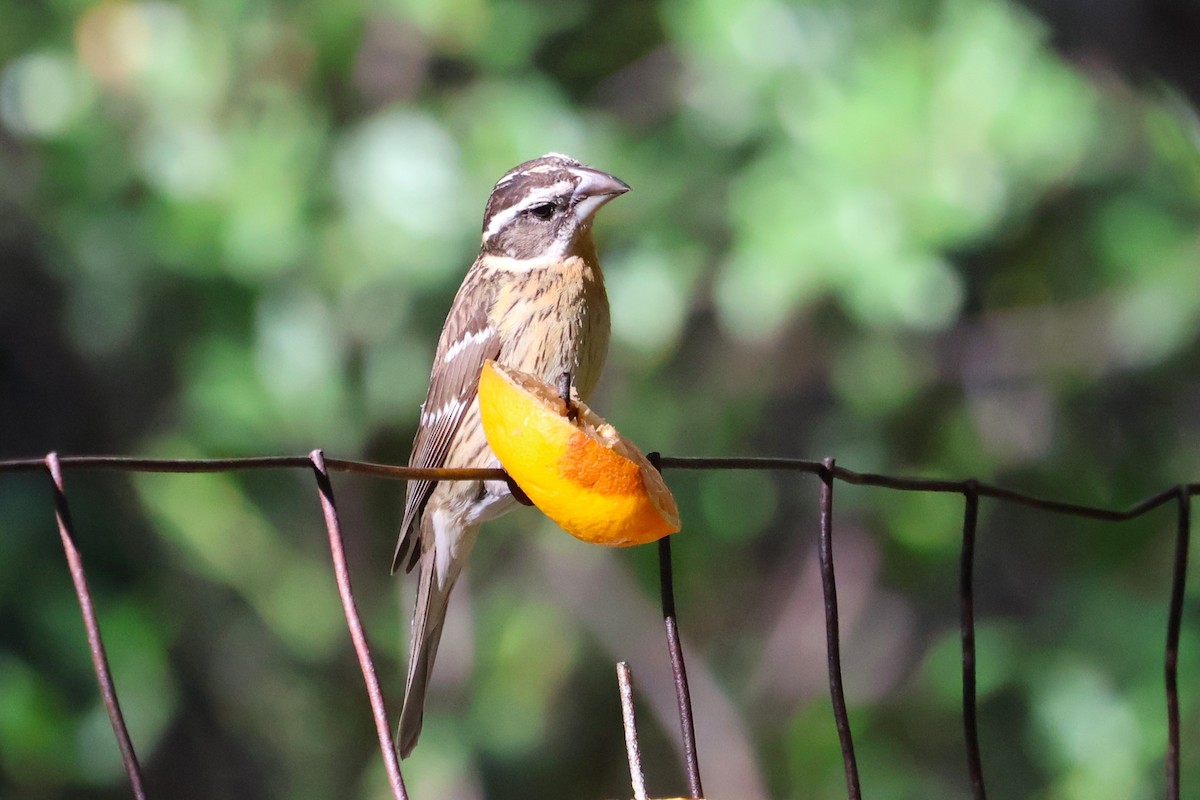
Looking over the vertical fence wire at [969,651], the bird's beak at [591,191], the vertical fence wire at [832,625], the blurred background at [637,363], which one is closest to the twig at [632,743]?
the vertical fence wire at [832,625]

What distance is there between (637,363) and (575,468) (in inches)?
104

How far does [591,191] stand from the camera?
8.95ft

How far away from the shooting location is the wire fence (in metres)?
1.22

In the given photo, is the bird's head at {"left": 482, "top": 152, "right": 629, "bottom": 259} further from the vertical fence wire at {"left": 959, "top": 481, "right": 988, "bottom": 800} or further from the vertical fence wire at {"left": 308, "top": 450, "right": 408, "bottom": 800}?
the vertical fence wire at {"left": 308, "top": 450, "right": 408, "bottom": 800}

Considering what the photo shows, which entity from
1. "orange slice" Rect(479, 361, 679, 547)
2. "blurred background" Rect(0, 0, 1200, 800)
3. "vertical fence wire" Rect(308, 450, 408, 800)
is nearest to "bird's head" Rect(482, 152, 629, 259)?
"blurred background" Rect(0, 0, 1200, 800)

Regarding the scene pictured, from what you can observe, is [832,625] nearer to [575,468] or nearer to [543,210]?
[575,468]

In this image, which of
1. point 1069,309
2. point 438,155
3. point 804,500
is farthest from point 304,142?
point 1069,309

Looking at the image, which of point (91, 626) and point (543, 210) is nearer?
point (91, 626)

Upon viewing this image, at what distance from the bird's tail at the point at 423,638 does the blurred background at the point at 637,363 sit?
106 cm

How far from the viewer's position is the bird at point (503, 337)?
8.52 feet

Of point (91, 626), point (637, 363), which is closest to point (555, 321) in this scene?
point (91, 626)

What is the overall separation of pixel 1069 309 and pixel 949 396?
0.49 metres

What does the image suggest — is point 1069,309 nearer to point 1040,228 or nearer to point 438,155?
point 1040,228

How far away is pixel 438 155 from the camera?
11.8 feet
